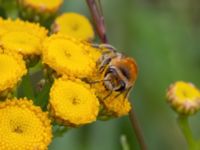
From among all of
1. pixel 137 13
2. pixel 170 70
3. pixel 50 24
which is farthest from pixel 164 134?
pixel 50 24

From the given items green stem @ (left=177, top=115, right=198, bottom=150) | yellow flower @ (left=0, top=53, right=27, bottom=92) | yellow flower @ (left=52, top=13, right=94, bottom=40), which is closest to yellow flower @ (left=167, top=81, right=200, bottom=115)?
green stem @ (left=177, top=115, right=198, bottom=150)

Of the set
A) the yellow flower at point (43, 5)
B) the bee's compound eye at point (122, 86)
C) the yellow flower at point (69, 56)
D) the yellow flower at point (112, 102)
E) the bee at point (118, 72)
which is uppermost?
the yellow flower at point (43, 5)

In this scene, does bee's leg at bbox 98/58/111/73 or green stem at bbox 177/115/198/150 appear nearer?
bee's leg at bbox 98/58/111/73

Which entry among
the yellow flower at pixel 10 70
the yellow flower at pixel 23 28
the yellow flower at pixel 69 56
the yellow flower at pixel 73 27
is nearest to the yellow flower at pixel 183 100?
the yellow flower at pixel 73 27

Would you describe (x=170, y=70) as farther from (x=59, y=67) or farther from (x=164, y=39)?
(x=59, y=67)

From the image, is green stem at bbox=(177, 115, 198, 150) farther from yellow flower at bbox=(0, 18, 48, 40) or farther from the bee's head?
yellow flower at bbox=(0, 18, 48, 40)

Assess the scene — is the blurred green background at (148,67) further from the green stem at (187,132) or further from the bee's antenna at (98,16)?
the bee's antenna at (98,16)
